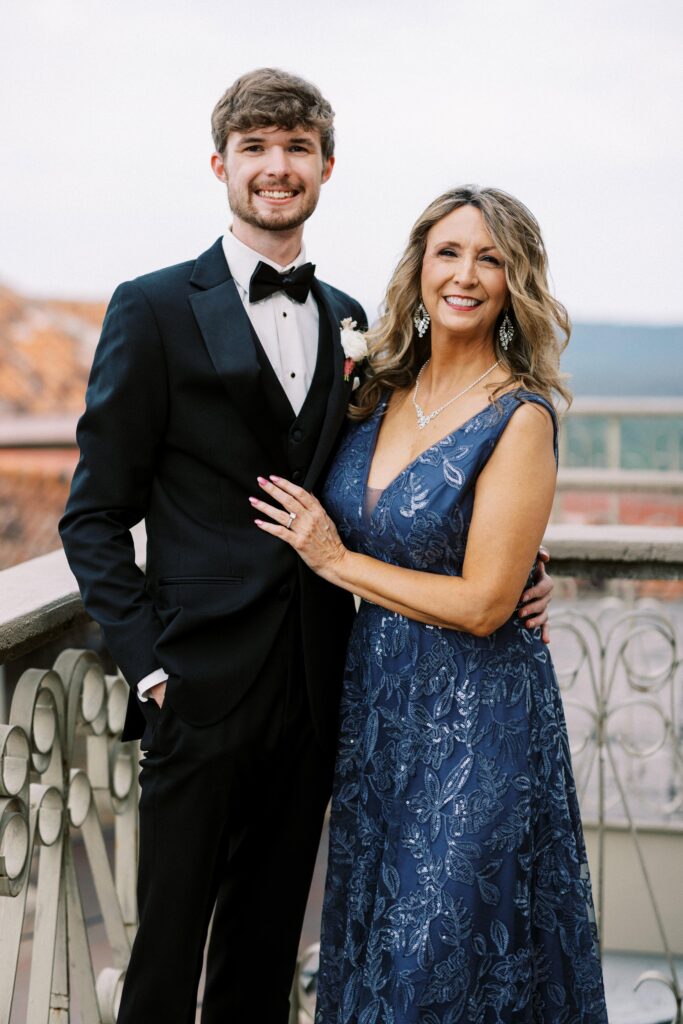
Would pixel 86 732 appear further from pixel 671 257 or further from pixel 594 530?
pixel 671 257

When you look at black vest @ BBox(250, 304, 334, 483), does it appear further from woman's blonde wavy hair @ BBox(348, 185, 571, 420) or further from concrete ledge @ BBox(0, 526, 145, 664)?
concrete ledge @ BBox(0, 526, 145, 664)

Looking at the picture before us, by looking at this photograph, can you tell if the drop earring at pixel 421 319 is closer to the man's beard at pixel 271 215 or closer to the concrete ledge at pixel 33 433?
the man's beard at pixel 271 215

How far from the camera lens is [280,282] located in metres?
1.88

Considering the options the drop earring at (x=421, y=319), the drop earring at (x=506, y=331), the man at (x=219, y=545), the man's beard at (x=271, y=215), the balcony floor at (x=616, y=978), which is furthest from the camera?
the balcony floor at (x=616, y=978)

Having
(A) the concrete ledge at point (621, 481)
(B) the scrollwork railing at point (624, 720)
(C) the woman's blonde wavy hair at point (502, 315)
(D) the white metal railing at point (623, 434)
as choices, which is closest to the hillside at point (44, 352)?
(D) the white metal railing at point (623, 434)

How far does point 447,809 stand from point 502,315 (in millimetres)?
906

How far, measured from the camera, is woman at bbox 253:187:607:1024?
5.82 feet

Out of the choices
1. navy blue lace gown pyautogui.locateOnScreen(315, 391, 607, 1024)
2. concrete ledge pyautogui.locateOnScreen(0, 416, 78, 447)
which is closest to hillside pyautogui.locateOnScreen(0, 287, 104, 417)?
concrete ledge pyautogui.locateOnScreen(0, 416, 78, 447)

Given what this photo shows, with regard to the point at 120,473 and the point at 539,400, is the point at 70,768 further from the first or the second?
the point at 539,400

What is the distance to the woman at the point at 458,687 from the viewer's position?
1.77 m

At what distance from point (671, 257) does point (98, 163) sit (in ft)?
51.9

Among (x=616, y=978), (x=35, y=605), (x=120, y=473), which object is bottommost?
(x=616, y=978)

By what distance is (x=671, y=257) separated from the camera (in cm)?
2980

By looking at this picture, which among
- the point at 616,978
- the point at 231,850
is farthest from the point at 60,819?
the point at 616,978
